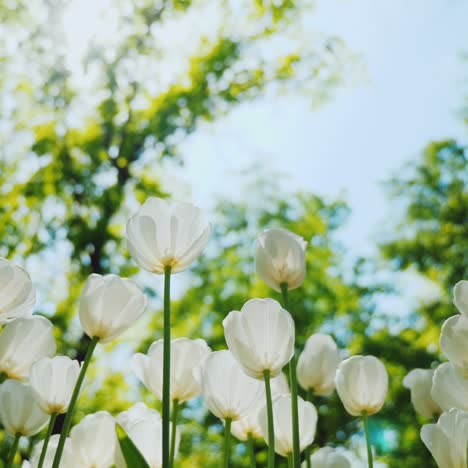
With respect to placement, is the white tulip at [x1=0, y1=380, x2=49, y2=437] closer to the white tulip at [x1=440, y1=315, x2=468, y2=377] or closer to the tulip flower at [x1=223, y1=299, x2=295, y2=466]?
the tulip flower at [x1=223, y1=299, x2=295, y2=466]

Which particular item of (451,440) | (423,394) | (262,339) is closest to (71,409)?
(262,339)

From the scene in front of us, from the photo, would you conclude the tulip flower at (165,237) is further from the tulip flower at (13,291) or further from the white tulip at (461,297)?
the white tulip at (461,297)

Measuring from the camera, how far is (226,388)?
0.58 m

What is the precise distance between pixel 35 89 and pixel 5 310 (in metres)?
7.16

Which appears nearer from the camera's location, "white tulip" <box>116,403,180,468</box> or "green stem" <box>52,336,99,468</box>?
"green stem" <box>52,336,99,468</box>

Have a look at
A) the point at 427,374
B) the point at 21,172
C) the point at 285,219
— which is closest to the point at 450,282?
the point at 285,219

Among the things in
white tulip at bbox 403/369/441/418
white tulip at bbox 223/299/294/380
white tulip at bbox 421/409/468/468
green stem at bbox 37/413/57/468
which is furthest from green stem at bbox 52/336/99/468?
white tulip at bbox 403/369/441/418

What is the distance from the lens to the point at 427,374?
2.35 ft

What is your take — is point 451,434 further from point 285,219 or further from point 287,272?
point 285,219

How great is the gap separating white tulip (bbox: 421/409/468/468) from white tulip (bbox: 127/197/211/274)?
27cm

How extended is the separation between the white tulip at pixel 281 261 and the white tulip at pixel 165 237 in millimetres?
75

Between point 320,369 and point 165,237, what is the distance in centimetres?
31

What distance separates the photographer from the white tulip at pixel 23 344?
1.85 ft

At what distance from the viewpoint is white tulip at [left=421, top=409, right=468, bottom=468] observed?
0.45 m
